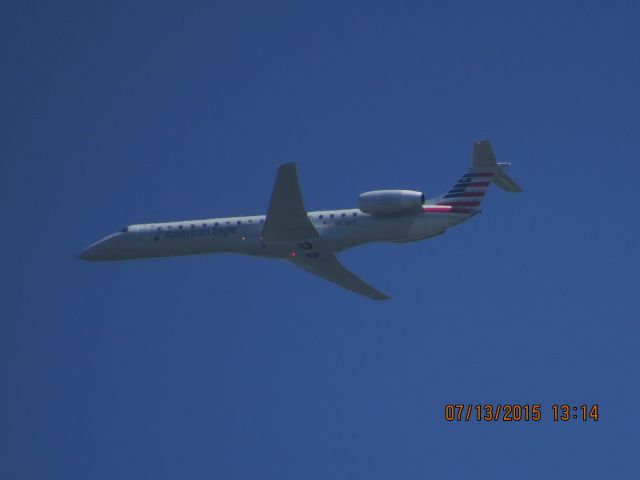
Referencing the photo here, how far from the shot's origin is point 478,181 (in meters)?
42.2

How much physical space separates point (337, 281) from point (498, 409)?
1084 cm

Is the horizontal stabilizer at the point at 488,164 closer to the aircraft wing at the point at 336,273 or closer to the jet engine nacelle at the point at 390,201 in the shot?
the jet engine nacelle at the point at 390,201

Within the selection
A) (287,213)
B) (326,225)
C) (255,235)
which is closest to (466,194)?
(326,225)

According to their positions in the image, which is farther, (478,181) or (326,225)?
(326,225)

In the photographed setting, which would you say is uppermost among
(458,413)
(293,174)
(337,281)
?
(293,174)

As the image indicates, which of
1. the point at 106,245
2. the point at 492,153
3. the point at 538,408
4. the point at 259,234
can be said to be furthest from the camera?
the point at 106,245

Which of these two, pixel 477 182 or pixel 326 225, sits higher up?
pixel 477 182

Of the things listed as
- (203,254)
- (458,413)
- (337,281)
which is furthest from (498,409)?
(203,254)

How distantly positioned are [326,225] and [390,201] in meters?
3.04

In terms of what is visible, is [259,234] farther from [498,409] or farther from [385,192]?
[498,409]

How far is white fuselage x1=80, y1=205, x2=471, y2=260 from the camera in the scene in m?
43.0

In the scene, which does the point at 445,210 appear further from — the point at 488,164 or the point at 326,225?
the point at 326,225

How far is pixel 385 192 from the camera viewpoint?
42656 millimetres

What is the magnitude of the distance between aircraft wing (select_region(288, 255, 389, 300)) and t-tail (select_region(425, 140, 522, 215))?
5.47m
